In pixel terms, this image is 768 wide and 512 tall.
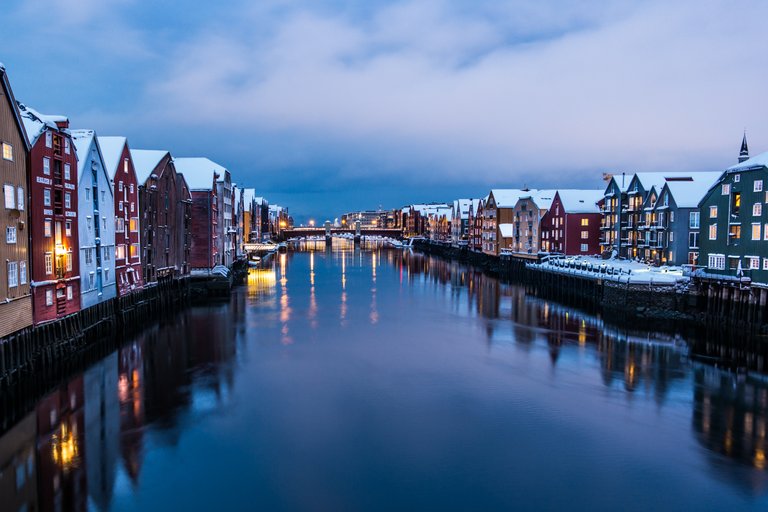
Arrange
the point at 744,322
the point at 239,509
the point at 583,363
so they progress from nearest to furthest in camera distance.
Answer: the point at 239,509 → the point at 583,363 → the point at 744,322

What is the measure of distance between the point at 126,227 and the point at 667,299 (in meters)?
42.7

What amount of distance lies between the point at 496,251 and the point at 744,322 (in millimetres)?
59782

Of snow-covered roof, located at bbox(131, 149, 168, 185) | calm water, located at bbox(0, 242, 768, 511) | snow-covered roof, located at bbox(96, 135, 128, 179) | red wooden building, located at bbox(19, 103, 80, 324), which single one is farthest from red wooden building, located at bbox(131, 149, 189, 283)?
red wooden building, located at bbox(19, 103, 80, 324)

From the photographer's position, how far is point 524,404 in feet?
77.2

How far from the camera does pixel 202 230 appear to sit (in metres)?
60.3

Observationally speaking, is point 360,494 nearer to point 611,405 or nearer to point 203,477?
point 203,477

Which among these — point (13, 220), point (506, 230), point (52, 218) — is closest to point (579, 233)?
point (506, 230)

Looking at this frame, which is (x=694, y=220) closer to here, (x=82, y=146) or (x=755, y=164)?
(x=755, y=164)

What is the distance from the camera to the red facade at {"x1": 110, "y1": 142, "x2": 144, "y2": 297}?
40469 millimetres

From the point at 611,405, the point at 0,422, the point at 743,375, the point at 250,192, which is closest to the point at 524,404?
the point at 611,405

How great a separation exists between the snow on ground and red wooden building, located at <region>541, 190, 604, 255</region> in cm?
592

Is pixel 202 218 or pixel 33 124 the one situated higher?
pixel 33 124

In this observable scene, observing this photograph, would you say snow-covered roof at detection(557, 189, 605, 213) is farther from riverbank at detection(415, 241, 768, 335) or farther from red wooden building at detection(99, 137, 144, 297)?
red wooden building at detection(99, 137, 144, 297)

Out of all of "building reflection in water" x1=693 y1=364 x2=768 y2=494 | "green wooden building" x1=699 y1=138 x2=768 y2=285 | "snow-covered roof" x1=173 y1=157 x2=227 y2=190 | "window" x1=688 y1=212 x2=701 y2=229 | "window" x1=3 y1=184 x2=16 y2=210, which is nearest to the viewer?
"building reflection in water" x1=693 y1=364 x2=768 y2=494
